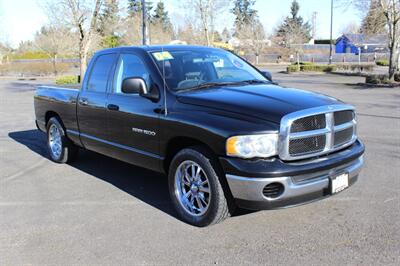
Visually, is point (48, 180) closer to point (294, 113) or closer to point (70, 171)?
point (70, 171)

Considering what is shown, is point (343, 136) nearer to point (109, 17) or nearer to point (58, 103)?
point (58, 103)

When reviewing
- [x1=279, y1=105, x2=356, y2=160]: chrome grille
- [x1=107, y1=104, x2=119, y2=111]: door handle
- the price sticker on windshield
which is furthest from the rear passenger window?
[x1=279, y1=105, x2=356, y2=160]: chrome grille

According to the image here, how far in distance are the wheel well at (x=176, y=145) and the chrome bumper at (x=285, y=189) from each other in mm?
616

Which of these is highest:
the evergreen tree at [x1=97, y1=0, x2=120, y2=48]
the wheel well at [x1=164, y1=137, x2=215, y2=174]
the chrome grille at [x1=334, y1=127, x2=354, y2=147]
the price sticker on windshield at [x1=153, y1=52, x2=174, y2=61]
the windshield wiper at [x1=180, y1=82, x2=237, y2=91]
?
the evergreen tree at [x1=97, y1=0, x2=120, y2=48]

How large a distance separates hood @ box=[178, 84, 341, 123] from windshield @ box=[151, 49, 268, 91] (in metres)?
0.27

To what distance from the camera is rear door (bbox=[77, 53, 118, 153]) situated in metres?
5.86

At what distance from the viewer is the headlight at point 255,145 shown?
3988 mm

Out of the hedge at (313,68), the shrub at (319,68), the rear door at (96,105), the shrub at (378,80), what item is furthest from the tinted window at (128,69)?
the shrub at (319,68)

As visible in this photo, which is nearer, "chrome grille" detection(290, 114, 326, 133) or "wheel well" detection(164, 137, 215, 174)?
"chrome grille" detection(290, 114, 326, 133)

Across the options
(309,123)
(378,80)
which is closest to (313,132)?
(309,123)

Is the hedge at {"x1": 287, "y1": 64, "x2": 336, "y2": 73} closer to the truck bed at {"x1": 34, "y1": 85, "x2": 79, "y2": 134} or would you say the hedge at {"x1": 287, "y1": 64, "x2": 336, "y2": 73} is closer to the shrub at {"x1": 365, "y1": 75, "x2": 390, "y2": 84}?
the shrub at {"x1": 365, "y1": 75, "x2": 390, "y2": 84}

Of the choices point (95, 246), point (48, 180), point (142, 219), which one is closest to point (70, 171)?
point (48, 180)

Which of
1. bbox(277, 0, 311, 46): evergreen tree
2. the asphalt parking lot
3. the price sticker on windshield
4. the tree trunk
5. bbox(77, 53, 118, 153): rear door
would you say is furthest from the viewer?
bbox(277, 0, 311, 46): evergreen tree

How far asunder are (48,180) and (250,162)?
3.62 metres
